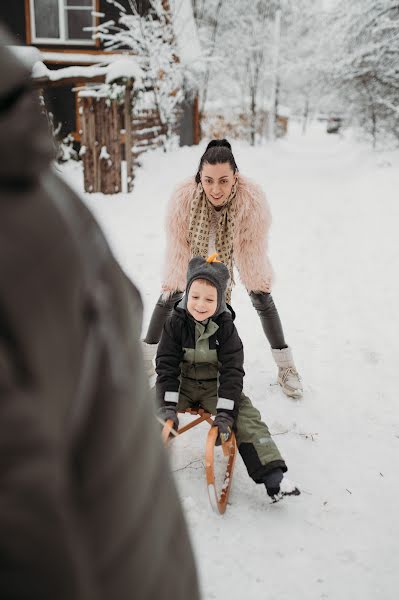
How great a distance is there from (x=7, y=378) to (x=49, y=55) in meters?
15.6

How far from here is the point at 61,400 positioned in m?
0.46

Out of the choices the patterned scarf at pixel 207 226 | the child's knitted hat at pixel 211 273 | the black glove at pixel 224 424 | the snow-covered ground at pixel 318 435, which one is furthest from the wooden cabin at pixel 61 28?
the black glove at pixel 224 424

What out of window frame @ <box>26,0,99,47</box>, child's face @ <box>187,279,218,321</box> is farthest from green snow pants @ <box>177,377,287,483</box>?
window frame @ <box>26,0,99,47</box>

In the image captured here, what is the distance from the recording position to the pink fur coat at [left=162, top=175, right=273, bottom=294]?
3.29 metres

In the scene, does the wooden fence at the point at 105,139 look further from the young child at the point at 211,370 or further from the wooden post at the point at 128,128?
the young child at the point at 211,370

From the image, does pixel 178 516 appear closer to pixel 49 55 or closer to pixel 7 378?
pixel 7 378

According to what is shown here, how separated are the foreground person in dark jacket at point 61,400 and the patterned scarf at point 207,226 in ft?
9.12

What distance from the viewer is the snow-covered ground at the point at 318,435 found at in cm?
240

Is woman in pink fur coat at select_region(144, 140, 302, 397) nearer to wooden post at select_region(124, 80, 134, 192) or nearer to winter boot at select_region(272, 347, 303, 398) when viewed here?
winter boot at select_region(272, 347, 303, 398)

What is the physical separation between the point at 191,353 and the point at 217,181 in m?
0.96

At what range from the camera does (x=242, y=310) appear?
5574 mm

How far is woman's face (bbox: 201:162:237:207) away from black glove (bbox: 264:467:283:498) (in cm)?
150

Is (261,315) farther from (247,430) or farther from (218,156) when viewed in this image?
(218,156)

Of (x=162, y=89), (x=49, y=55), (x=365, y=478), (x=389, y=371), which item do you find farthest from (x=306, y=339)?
(x=49, y=55)
